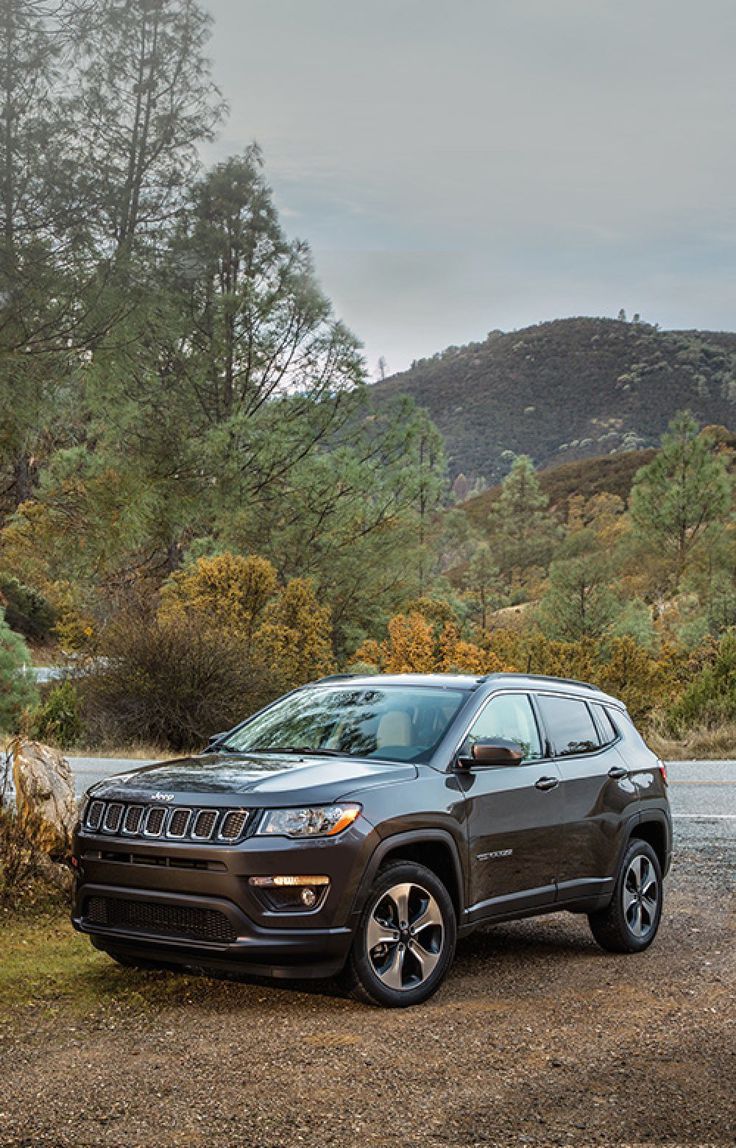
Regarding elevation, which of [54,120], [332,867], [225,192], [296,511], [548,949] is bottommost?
[548,949]

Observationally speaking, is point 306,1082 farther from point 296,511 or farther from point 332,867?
point 296,511

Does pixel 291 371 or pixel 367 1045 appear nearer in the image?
pixel 367 1045

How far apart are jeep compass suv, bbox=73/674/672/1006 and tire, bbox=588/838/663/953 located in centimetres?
1

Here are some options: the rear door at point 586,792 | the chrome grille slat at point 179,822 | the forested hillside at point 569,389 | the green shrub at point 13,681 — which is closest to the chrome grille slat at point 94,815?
the chrome grille slat at point 179,822

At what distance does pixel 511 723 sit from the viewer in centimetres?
782

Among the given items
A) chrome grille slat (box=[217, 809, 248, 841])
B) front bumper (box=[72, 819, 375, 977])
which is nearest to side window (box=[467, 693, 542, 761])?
front bumper (box=[72, 819, 375, 977])

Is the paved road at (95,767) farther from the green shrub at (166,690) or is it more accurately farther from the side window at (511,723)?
the side window at (511,723)

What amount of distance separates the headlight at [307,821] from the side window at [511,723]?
131 cm

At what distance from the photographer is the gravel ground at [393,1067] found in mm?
4770

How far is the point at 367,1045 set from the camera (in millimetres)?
5801

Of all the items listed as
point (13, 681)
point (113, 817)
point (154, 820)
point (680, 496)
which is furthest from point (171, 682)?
point (680, 496)

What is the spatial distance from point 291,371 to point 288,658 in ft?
34.3

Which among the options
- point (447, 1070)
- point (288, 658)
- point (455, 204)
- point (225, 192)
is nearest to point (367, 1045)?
point (447, 1070)

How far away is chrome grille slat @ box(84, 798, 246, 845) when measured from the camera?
6281mm
